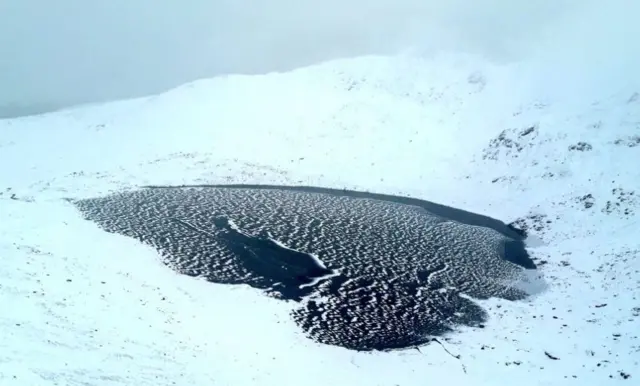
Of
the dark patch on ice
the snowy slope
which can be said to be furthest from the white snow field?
the dark patch on ice

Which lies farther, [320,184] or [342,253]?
[320,184]

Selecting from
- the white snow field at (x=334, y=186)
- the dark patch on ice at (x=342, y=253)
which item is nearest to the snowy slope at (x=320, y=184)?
the white snow field at (x=334, y=186)

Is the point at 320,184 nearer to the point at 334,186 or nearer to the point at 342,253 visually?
the point at 334,186

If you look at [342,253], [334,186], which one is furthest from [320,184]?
[342,253]

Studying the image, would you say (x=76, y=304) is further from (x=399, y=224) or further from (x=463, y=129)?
(x=463, y=129)

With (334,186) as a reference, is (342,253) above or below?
below

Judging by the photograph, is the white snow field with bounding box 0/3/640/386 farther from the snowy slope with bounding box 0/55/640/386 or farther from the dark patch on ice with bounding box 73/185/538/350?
the dark patch on ice with bounding box 73/185/538/350
